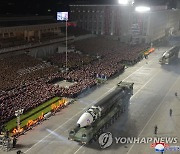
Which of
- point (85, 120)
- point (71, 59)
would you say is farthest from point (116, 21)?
point (85, 120)

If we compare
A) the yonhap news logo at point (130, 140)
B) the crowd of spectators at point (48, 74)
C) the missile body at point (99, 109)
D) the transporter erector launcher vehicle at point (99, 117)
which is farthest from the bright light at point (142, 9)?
the yonhap news logo at point (130, 140)

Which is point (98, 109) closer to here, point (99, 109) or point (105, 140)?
point (99, 109)

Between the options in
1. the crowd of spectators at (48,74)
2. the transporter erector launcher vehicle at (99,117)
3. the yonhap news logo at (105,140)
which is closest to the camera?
the transporter erector launcher vehicle at (99,117)

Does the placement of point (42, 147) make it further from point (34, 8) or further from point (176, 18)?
point (176, 18)

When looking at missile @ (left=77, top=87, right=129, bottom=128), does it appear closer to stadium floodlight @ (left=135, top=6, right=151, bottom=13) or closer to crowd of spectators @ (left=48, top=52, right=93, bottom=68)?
crowd of spectators @ (left=48, top=52, right=93, bottom=68)

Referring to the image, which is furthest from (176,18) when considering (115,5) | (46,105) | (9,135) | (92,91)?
(9,135)

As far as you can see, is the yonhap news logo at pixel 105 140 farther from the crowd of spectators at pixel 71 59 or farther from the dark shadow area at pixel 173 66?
the dark shadow area at pixel 173 66

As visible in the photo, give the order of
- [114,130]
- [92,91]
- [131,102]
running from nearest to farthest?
[114,130] → [131,102] → [92,91]
